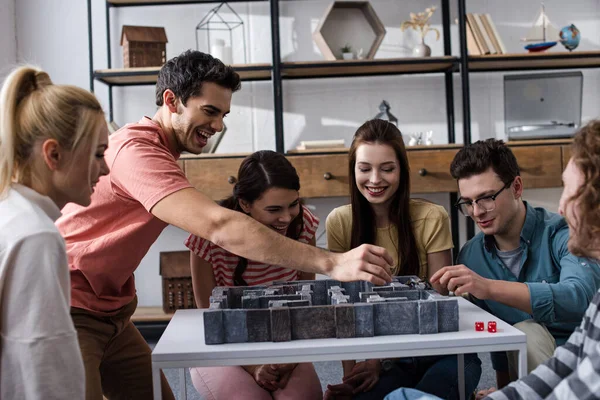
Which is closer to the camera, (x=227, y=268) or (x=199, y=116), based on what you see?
(x=199, y=116)

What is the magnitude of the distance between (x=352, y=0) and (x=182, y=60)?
2088 millimetres

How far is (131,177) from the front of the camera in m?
1.64

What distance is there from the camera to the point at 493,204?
2.01 meters

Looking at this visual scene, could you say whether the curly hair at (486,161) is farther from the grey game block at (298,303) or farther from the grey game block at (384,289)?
the grey game block at (298,303)

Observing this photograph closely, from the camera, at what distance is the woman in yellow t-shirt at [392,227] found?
2010 mm

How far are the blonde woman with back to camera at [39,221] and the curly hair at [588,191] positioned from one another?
0.86m

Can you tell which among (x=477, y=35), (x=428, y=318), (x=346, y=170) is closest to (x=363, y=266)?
(x=428, y=318)

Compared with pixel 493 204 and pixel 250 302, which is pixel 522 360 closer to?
pixel 250 302

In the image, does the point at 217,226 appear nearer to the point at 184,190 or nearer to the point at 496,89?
the point at 184,190

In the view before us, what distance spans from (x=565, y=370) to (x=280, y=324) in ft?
1.74

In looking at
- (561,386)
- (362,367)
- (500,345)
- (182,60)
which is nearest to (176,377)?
(362,367)

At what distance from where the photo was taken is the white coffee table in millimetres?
1333

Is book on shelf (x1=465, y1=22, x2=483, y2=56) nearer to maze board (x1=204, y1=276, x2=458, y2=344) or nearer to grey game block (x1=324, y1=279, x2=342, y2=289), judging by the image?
grey game block (x1=324, y1=279, x2=342, y2=289)

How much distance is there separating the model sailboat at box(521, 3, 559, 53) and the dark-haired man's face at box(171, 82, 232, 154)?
229 centimetres
